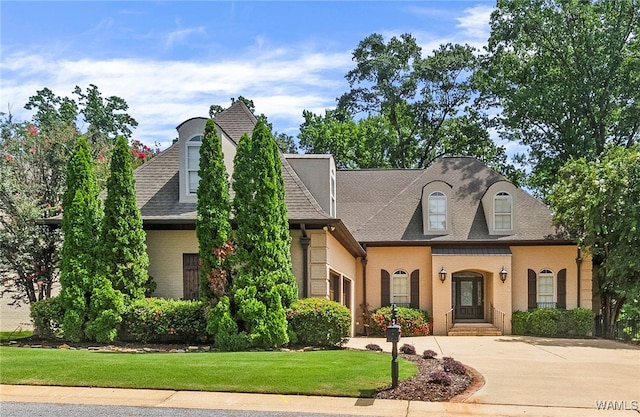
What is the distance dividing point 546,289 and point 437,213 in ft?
16.7

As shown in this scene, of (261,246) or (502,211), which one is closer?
(261,246)

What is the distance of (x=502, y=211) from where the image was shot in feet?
79.7

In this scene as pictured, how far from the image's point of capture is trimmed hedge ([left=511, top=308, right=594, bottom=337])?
2281 centimetres

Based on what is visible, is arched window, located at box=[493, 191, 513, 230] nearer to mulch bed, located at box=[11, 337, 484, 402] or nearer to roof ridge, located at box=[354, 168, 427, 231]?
roof ridge, located at box=[354, 168, 427, 231]

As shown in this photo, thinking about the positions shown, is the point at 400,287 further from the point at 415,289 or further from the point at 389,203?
the point at 389,203

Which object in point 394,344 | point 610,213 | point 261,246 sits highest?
point 610,213

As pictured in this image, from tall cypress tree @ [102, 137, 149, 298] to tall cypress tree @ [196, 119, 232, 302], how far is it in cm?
171

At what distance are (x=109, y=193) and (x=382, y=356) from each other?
24.1ft

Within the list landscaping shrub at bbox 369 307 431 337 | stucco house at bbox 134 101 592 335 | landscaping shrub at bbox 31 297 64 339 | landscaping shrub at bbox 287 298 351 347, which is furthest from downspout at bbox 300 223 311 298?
landscaping shrub at bbox 369 307 431 337

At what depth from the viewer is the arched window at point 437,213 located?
2431 cm

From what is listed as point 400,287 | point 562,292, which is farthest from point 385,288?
point 562,292

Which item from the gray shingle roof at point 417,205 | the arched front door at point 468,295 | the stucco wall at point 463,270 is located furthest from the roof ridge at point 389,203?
the arched front door at point 468,295

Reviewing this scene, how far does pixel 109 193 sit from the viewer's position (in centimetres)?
1445

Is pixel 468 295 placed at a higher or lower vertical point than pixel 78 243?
lower
